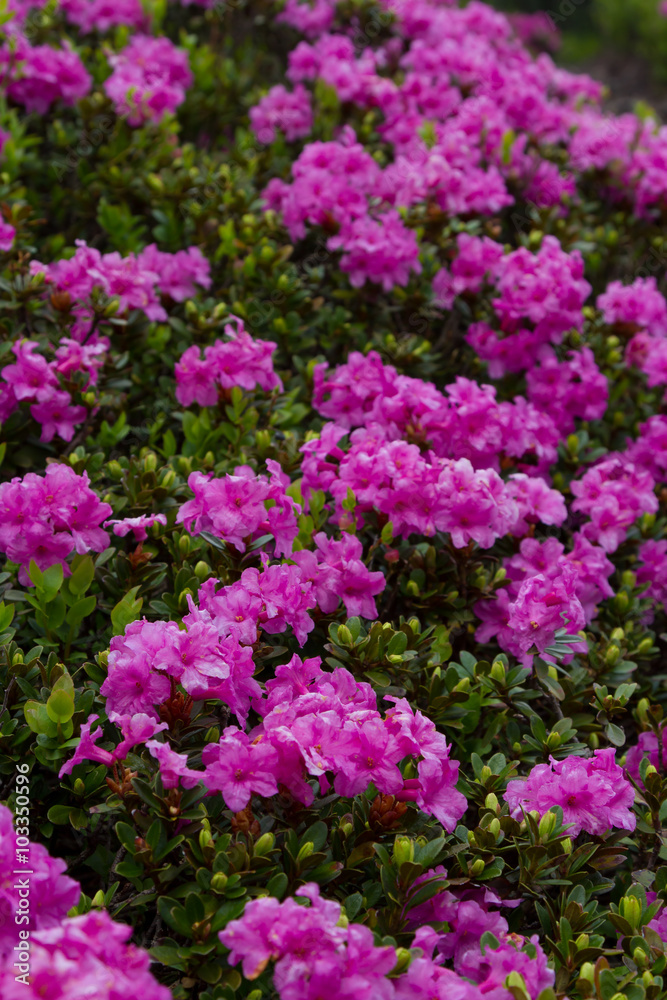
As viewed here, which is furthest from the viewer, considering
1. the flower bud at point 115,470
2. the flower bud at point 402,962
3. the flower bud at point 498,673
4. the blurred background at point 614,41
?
the blurred background at point 614,41

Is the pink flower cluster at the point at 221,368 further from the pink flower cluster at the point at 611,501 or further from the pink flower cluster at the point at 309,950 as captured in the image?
the pink flower cluster at the point at 309,950

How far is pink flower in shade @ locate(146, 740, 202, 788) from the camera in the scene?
1.69m

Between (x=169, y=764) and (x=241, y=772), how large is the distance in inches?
6.0

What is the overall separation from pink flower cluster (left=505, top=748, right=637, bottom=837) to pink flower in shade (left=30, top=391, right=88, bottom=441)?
5.71 ft

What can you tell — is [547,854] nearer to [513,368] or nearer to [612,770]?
[612,770]

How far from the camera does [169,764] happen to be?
5.61 ft

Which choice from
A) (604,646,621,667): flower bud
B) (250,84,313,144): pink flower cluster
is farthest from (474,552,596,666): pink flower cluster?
(250,84,313,144): pink flower cluster

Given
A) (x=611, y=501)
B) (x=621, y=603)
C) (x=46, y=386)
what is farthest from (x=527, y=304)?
(x=46, y=386)

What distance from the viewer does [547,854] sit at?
1984mm

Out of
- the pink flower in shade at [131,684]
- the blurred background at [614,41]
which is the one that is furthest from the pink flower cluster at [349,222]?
the blurred background at [614,41]

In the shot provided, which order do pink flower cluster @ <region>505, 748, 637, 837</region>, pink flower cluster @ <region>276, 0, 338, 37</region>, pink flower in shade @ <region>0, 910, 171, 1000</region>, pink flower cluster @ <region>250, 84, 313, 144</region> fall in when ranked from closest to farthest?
pink flower in shade @ <region>0, 910, 171, 1000</region> < pink flower cluster @ <region>505, 748, 637, 837</region> < pink flower cluster @ <region>250, 84, 313, 144</region> < pink flower cluster @ <region>276, 0, 338, 37</region>

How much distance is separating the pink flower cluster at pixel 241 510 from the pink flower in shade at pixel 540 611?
25.7 inches

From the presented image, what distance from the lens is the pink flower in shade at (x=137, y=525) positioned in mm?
2305

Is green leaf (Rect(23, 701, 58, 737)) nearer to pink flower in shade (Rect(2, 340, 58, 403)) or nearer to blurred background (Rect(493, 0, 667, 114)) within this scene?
pink flower in shade (Rect(2, 340, 58, 403))
